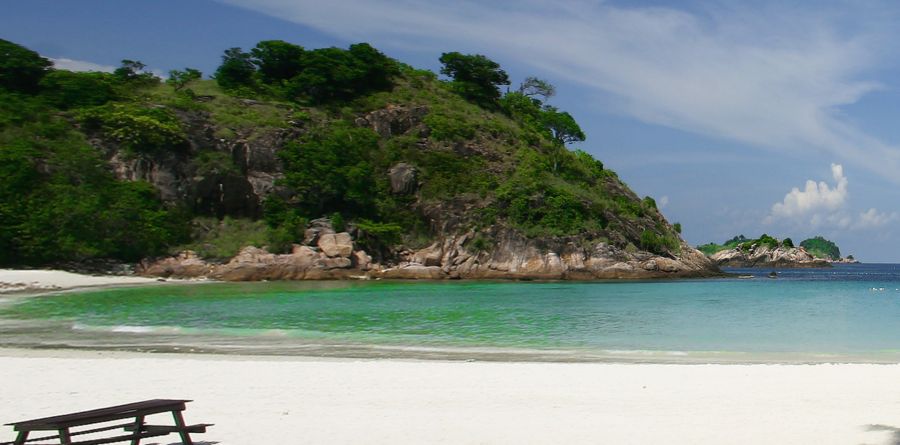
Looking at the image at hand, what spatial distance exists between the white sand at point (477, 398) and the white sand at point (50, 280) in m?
27.1

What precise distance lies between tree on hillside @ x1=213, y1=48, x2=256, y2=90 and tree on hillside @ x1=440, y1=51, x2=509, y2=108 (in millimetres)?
23887

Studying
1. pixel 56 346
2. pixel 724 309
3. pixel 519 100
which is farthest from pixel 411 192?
pixel 56 346

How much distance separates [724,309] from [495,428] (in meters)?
22.4

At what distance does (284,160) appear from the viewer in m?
62.9

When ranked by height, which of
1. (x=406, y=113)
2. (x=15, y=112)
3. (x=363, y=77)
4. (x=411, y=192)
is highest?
(x=363, y=77)

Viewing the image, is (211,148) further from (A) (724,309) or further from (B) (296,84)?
(A) (724,309)

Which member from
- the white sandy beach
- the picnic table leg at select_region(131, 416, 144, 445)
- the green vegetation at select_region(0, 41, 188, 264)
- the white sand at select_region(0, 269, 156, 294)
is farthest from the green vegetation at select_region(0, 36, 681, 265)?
the picnic table leg at select_region(131, 416, 144, 445)

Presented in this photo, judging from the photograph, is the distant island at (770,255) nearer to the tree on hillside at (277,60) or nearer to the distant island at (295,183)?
the distant island at (295,183)

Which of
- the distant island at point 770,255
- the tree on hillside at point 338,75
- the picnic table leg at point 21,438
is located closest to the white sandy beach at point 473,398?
the picnic table leg at point 21,438

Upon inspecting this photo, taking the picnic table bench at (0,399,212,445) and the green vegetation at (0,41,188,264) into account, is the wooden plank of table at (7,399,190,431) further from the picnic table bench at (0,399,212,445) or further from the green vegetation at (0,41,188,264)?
the green vegetation at (0,41,188,264)

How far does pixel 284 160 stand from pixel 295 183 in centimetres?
353

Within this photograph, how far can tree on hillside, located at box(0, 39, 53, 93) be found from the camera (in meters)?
58.3

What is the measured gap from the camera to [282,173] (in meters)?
62.4

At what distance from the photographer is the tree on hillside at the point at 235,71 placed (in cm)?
7288
